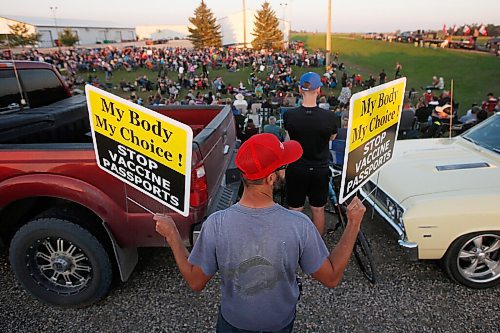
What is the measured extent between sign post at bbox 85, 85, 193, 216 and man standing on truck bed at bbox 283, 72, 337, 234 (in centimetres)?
169

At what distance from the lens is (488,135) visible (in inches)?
179

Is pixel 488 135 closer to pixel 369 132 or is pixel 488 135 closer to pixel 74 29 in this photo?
pixel 369 132

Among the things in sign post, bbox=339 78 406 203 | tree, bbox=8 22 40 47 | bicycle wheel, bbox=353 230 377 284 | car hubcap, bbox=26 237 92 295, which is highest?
tree, bbox=8 22 40 47

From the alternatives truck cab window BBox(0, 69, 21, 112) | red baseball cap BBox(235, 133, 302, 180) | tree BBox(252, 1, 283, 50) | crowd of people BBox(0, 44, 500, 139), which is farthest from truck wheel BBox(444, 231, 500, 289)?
tree BBox(252, 1, 283, 50)

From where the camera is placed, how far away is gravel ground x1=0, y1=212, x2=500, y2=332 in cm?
305

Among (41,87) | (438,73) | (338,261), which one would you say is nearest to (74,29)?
(438,73)

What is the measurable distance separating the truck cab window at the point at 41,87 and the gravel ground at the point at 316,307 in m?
2.09

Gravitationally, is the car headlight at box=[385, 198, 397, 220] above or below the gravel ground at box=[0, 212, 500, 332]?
above

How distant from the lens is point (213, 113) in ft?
15.5

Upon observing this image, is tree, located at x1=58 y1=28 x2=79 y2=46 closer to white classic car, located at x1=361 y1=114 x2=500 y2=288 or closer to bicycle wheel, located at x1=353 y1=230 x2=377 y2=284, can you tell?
white classic car, located at x1=361 y1=114 x2=500 y2=288

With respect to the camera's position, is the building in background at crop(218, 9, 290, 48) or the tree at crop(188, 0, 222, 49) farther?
the building in background at crop(218, 9, 290, 48)

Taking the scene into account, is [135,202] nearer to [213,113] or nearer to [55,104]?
[213,113]

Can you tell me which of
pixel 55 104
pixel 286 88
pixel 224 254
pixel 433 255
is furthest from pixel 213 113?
pixel 286 88

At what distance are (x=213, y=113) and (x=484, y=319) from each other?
3.60 metres
